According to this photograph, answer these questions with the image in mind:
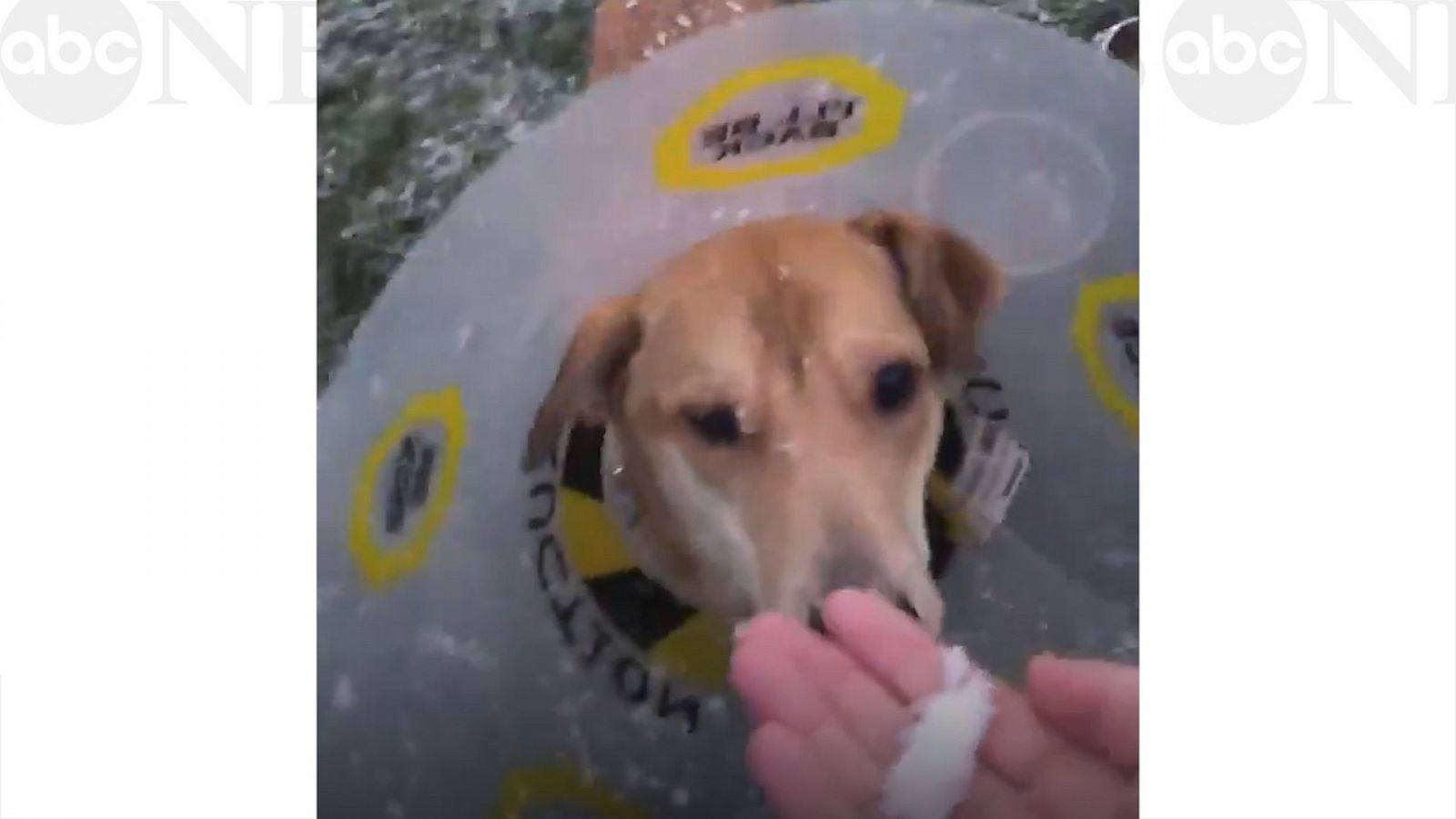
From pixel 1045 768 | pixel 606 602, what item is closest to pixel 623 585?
pixel 606 602

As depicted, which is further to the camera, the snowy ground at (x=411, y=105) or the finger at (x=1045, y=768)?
the snowy ground at (x=411, y=105)

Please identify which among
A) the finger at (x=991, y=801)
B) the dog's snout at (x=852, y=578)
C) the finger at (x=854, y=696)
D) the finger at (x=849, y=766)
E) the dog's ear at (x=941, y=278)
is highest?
the dog's ear at (x=941, y=278)

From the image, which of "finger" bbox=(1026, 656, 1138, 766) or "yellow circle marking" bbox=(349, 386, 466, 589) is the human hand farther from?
"yellow circle marking" bbox=(349, 386, 466, 589)

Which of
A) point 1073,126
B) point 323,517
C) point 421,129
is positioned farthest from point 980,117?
point 323,517

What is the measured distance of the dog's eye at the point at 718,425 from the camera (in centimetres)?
67

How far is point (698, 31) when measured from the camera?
75 cm

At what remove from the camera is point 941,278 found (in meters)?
0.72

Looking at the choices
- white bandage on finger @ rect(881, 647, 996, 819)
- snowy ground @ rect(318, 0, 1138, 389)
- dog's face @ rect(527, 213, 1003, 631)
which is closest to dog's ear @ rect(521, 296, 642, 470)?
dog's face @ rect(527, 213, 1003, 631)

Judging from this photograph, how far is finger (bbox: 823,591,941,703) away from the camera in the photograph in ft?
2.10

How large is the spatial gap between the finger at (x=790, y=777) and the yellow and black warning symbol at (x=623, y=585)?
0.13 ft

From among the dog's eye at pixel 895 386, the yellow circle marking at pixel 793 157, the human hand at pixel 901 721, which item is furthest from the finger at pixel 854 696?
the yellow circle marking at pixel 793 157

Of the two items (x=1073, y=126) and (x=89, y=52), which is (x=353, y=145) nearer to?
(x=89, y=52)

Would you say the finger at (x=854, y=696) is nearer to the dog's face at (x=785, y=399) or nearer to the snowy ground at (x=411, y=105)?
the dog's face at (x=785, y=399)

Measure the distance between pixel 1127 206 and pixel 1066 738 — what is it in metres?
0.27
